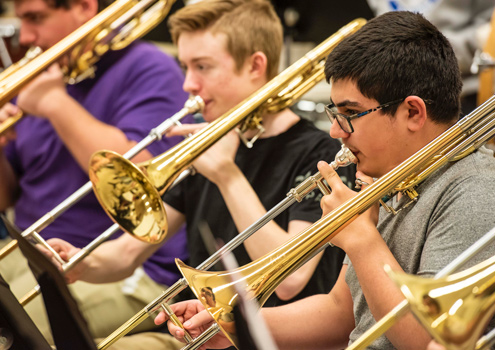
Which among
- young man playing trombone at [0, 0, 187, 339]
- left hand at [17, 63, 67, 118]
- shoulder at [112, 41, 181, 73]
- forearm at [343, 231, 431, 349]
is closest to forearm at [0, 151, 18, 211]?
young man playing trombone at [0, 0, 187, 339]

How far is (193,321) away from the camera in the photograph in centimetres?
127

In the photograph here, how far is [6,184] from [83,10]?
0.65 meters

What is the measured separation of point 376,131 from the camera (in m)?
1.16

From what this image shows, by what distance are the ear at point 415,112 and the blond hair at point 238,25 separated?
70 cm

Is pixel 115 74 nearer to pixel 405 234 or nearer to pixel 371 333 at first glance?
pixel 405 234

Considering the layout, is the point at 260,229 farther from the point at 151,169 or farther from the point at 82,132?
the point at 82,132

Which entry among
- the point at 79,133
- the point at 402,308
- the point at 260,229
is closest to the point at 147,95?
the point at 79,133

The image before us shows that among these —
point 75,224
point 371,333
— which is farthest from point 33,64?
point 371,333

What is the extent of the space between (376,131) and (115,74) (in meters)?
1.20

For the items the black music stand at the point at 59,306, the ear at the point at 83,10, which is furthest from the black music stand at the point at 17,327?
the ear at the point at 83,10

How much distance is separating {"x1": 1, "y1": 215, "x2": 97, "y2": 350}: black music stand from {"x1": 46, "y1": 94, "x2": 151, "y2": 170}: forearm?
37.4 inches

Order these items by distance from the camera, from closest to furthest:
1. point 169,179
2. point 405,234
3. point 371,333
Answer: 1. point 371,333
2. point 405,234
3. point 169,179

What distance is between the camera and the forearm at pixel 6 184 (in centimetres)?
219

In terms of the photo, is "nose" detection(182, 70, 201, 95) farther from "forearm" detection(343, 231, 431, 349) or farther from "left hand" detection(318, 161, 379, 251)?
"forearm" detection(343, 231, 431, 349)
